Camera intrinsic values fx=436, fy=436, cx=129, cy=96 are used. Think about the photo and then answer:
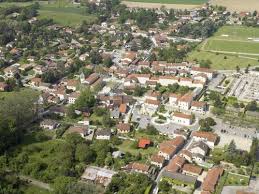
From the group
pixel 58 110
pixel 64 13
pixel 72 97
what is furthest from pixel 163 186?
pixel 64 13

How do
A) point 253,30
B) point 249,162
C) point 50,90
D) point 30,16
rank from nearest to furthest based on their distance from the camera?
point 249,162 → point 50,90 → point 253,30 → point 30,16

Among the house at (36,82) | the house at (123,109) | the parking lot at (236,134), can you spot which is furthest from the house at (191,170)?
the house at (36,82)

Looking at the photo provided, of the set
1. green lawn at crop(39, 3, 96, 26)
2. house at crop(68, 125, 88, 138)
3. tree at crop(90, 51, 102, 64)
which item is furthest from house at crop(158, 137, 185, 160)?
green lawn at crop(39, 3, 96, 26)

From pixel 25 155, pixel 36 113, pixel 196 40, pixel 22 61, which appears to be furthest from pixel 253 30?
pixel 25 155

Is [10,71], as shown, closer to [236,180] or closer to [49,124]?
[49,124]

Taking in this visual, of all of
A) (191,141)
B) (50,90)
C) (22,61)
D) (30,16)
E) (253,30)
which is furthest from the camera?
(30,16)

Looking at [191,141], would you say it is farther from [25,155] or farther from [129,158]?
[25,155]
